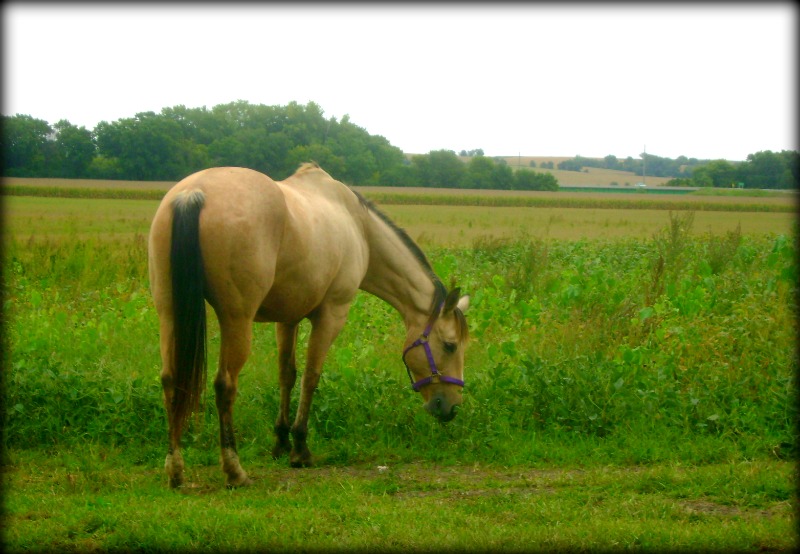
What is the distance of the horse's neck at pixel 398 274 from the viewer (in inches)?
254

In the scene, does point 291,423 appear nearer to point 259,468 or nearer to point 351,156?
point 259,468

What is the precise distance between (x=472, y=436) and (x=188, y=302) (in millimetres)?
2840

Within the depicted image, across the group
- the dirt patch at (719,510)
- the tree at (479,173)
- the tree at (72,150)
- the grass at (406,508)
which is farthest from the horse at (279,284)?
the tree at (479,173)

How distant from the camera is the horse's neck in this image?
644 centimetres

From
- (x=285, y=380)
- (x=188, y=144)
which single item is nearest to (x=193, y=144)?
(x=188, y=144)

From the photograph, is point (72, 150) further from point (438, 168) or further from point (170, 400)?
point (438, 168)

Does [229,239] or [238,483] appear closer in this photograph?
[229,239]

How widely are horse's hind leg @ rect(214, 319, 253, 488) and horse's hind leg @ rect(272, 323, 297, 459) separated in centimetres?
95

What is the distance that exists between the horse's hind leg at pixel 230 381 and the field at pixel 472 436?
182 mm

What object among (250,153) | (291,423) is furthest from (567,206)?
(291,423)

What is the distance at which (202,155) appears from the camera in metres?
8.91

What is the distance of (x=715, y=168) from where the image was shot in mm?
19141

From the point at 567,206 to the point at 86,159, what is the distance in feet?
75.3

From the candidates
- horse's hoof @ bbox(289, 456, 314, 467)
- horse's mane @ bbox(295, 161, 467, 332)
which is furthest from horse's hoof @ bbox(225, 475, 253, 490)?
horse's mane @ bbox(295, 161, 467, 332)
